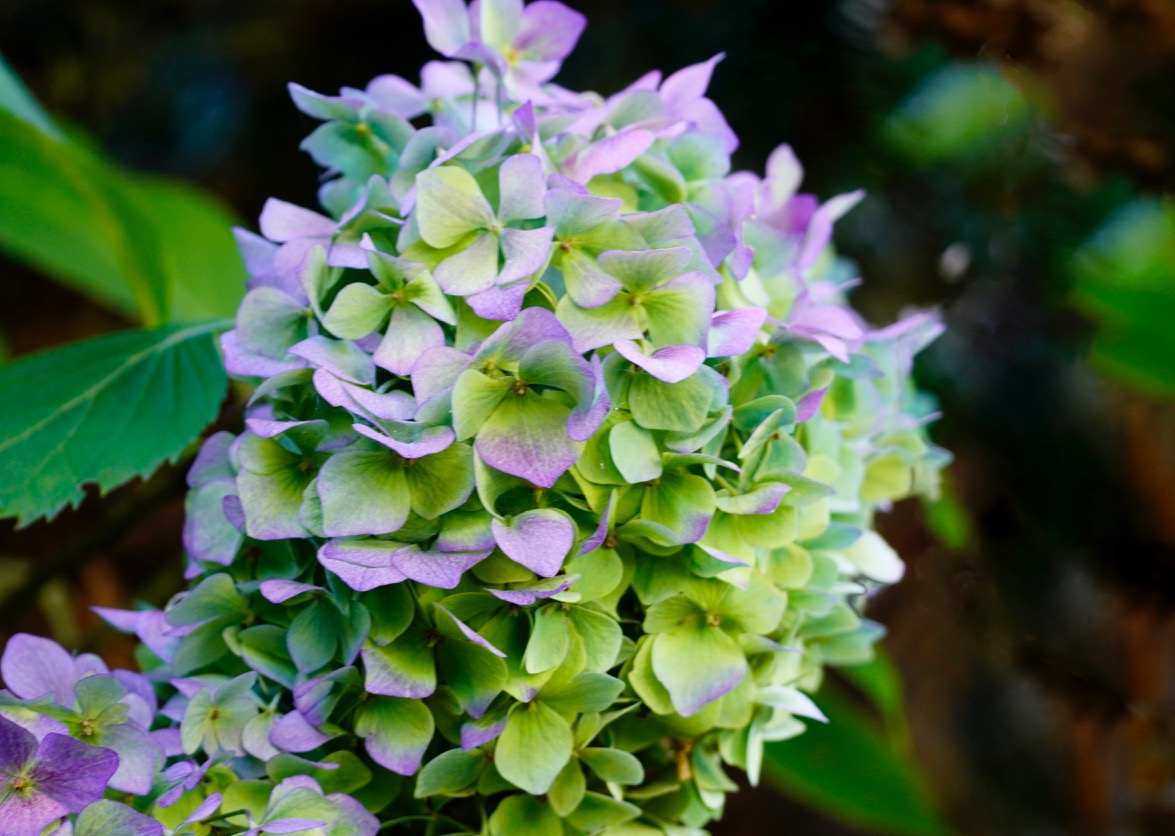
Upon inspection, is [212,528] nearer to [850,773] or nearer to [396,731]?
[396,731]

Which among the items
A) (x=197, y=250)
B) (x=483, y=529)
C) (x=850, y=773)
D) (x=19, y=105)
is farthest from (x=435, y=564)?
(x=197, y=250)

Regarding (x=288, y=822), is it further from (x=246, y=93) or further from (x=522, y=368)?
(x=246, y=93)

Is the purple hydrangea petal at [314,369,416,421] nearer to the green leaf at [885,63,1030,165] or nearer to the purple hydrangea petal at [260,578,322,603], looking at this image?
the purple hydrangea petal at [260,578,322,603]

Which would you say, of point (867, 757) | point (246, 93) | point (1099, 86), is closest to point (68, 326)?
point (246, 93)

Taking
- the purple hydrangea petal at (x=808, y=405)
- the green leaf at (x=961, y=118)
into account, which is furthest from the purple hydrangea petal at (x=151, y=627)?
the green leaf at (x=961, y=118)

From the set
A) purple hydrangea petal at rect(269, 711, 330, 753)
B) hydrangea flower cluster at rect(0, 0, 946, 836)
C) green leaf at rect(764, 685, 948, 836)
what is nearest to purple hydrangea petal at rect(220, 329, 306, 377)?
hydrangea flower cluster at rect(0, 0, 946, 836)
